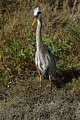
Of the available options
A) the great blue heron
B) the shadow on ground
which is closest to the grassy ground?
the shadow on ground

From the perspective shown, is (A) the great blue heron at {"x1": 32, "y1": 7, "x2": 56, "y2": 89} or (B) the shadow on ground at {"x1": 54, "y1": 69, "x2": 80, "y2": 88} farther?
(B) the shadow on ground at {"x1": 54, "y1": 69, "x2": 80, "y2": 88}

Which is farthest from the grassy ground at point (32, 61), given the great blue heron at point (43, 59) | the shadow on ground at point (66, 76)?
the great blue heron at point (43, 59)

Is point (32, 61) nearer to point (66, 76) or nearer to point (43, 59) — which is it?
point (43, 59)

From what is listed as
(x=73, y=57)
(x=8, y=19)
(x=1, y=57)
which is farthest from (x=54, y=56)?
(x=8, y=19)

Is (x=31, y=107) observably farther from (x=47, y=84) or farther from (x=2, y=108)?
(x=47, y=84)

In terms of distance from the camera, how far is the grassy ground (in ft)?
18.7

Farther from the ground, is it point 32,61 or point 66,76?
point 32,61

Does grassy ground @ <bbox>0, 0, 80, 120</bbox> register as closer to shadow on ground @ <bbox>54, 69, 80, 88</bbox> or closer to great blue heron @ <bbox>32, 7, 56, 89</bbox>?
shadow on ground @ <bbox>54, 69, 80, 88</bbox>

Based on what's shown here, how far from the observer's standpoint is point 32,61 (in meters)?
7.02

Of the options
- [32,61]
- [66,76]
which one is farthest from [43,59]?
[66,76]

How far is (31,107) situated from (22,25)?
7.99ft

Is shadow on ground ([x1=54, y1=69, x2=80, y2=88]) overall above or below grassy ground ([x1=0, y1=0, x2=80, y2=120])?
below

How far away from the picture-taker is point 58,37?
768cm

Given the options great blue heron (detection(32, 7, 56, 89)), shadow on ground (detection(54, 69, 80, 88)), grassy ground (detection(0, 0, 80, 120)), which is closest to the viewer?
grassy ground (detection(0, 0, 80, 120))
